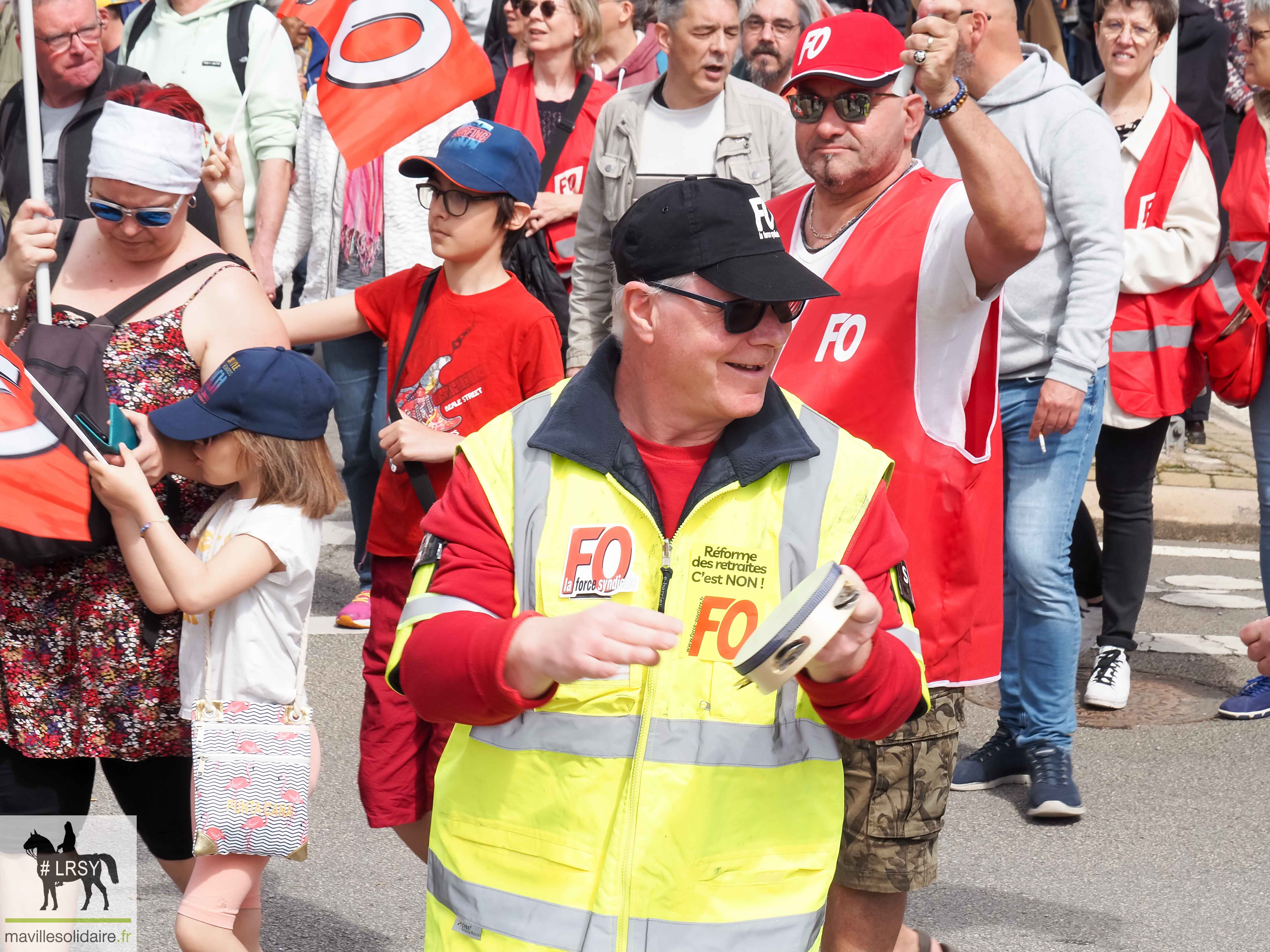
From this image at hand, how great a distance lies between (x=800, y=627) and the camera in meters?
1.93

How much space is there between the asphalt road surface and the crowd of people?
25 centimetres

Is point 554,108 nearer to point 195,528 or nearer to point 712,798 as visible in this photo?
point 195,528

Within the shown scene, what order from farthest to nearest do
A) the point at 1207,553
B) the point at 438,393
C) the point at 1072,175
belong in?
the point at 1207,553 < the point at 1072,175 < the point at 438,393

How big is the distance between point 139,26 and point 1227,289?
472 cm

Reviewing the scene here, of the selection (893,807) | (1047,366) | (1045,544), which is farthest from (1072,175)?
(893,807)

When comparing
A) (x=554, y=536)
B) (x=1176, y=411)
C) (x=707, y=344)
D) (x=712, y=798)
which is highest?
(x=707, y=344)

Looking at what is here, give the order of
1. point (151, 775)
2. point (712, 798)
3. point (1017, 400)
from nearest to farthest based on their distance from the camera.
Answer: point (712, 798), point (151, 775), point (1017, 400)

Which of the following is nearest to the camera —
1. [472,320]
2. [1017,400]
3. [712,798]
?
[712,798]

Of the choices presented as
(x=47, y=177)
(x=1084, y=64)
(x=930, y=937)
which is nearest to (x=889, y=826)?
(x=930, y=937)

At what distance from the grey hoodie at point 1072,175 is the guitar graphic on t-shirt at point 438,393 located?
1.52 metres

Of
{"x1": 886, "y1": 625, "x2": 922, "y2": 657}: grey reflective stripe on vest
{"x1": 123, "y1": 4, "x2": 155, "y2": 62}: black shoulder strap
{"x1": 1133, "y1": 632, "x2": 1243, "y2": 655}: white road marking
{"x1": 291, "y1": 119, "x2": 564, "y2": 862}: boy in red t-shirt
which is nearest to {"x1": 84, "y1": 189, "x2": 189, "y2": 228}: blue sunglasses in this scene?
{"x1": 291, "y1": 119, "x2": 564, "y2": 862}: boy in red t-shirt

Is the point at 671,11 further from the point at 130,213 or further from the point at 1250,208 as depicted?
the point at 130,213

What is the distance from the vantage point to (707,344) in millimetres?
2395

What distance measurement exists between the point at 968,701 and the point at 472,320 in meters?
2.83
